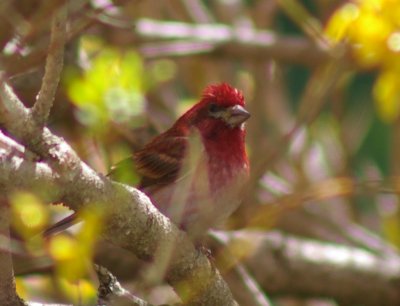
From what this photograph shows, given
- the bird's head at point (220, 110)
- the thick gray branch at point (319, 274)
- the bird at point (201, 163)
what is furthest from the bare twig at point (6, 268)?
the thick gray branch at point (319, 274)

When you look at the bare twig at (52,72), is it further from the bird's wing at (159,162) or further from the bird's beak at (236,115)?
the bird's beak at (236,115)

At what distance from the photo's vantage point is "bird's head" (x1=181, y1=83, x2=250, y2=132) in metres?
6.25

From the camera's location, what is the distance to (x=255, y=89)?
27.1 ft

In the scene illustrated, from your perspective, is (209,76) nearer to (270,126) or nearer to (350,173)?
(270,126)

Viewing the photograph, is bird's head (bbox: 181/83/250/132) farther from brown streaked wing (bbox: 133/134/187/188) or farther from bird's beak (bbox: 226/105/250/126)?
brown streaked wing (bbox: 133/134/187/188)

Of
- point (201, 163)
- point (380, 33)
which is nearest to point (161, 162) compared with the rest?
point (201, 163)

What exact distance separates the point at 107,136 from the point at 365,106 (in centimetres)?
468

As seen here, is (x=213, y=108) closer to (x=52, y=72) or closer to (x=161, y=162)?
(x=161, y=162)

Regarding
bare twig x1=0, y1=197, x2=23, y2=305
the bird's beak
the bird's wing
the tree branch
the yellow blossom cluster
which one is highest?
the yellow blossom cluster

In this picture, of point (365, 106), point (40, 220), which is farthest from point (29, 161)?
point (365, 106)

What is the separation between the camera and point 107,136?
6574 mm

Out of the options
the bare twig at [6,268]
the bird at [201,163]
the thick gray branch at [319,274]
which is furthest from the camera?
the thick gray branch at [319,274]

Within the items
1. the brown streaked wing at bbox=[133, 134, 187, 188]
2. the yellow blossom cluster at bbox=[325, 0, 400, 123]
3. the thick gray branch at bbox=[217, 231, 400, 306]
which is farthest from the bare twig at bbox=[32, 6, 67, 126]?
the thick gray branch at bbox=[217, 231, 400, 306]

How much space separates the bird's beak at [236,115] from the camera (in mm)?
6230
